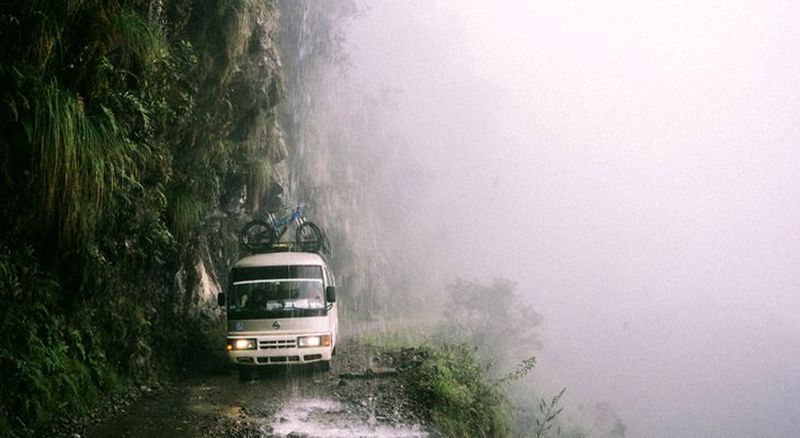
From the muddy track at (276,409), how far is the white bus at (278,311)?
539mm

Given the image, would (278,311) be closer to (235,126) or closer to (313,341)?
(313,341)

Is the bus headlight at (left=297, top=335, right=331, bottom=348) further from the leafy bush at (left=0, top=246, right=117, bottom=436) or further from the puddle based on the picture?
the leafy bush at (left=0, top=246, right=117, bottom=436)

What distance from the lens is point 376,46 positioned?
10181 cm

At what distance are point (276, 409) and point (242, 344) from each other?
186 cm

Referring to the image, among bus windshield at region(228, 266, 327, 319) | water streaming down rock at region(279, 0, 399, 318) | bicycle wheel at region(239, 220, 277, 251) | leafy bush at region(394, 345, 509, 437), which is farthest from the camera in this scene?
water streaming down rock at region(279, 0, 399, 318)

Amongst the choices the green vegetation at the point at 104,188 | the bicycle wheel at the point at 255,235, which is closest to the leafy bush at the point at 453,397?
the green vegetation at the point at 104,188

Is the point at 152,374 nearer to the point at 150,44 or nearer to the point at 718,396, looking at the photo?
the point at 150,44

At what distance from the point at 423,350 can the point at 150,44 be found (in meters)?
8.75

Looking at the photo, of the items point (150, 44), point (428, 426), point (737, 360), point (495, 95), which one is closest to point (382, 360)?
point (428, 426)

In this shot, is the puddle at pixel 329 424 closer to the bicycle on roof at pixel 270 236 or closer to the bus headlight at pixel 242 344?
the bus headlight at pixel 242 344

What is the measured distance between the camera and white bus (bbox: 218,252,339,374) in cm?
1016

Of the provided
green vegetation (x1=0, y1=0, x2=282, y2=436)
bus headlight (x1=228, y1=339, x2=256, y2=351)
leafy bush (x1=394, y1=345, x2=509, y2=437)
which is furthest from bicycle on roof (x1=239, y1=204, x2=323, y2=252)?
leafy bush (x1=394, y1=345, x2=509, y2=437)

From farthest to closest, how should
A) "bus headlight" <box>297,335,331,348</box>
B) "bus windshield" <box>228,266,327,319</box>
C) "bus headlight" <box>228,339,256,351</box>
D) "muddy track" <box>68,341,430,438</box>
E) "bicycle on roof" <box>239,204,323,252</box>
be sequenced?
"bicycle on roof" <box>239,204,323,252</box>, "bus windshield" <box>228,266,327,319</box>, "bus headlight" <box>297,335,331,348</box>, "bus headlight" <box>228,339,256,351</box>, "muddy track" <box>68,341,430,438</box>

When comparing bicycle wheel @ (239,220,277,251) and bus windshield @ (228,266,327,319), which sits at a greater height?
bicycle wheel @ (239,220,277,251)
